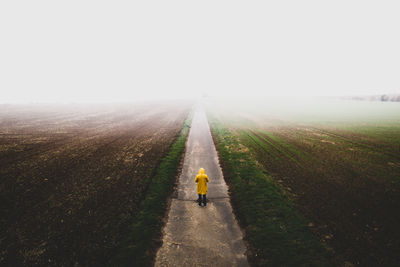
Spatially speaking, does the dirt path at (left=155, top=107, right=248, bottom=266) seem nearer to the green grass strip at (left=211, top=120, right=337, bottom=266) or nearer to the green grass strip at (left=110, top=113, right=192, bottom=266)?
the green grass strip at (left=110, top=113, right=192, bottom=266)

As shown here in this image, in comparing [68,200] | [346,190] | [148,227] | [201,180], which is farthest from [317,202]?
[68,200]

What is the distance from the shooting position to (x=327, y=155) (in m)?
17.5

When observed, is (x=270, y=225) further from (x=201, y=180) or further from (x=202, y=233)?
(x=201, y=180)

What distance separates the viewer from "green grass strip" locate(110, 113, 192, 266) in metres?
6.58

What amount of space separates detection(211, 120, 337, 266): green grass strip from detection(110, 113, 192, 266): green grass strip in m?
4.05

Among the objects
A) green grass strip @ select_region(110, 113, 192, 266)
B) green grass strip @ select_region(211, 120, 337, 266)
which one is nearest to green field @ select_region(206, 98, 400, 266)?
green grass strip @ select_region(211, 120, 337, 266)

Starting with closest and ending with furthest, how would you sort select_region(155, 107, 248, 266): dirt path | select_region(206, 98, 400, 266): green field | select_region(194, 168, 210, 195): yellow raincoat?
select_region(155, 107, 248, 266): dirt path → select_region(206, 98, 400, 266): green field → select_region(194, 168, 210, 195): yellow raincoat

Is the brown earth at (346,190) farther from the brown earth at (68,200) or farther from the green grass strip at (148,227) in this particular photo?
the brown earth at (68,200)

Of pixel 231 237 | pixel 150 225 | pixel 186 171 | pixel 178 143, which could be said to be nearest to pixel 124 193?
pixel 150 225

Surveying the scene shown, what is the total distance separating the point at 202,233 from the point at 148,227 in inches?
103

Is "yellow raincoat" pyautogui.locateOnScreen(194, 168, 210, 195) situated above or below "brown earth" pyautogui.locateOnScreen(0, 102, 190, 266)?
above

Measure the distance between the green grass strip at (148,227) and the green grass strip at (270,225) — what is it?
405cm

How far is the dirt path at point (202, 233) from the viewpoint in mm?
6504

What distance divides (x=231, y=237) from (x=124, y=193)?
7147mm
